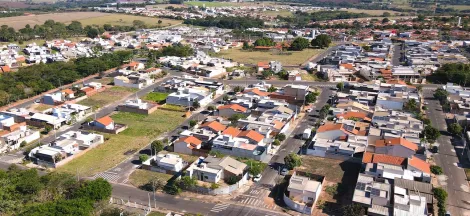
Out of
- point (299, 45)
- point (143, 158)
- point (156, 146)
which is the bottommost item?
point (143, 158)

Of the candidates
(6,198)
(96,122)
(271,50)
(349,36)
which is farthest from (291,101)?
(349,36)

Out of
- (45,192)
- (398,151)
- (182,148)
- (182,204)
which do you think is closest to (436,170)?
(398,151)

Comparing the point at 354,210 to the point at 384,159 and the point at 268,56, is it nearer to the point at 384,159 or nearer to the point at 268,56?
the point at 384,159

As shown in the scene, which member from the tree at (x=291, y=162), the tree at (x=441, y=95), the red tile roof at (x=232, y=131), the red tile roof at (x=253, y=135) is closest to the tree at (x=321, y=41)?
the tree at (x=441, y=95)

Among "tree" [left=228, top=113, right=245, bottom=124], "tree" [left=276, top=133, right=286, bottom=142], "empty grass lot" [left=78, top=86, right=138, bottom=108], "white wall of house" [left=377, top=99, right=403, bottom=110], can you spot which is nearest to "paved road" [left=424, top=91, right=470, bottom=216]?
"white wall of house" [left=377, top=99, right=403, bottom=110]

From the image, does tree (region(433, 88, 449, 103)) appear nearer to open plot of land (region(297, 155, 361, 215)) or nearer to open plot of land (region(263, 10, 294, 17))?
open plot of land (region(297, 155, 361, 215))

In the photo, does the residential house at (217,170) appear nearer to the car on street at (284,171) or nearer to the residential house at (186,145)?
the car on street at (284,171)

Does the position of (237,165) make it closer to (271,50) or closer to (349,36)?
(271,50)
